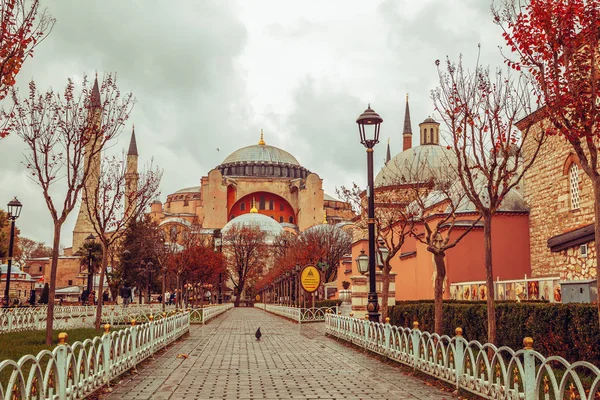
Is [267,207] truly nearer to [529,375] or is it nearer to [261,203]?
[261,203]

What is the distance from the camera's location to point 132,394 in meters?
6.96

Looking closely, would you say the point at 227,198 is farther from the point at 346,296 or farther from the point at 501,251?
the point at 501,251

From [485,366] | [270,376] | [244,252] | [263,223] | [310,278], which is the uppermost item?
[263,223]

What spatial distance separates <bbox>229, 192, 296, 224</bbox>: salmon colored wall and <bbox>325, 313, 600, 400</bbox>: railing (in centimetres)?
7462

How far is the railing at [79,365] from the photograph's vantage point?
454cm

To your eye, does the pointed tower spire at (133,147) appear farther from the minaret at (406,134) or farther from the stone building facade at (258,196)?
the minaret at (406,134)

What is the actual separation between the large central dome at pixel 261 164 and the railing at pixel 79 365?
78.8 metres

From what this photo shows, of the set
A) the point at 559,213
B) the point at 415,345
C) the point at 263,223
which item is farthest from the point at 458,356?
the point at 263,223

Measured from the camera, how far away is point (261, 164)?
9038cm

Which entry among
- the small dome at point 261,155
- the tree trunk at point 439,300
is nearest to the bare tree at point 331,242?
the tree trunk at point 439,300

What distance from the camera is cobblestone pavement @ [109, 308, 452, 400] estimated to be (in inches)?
272

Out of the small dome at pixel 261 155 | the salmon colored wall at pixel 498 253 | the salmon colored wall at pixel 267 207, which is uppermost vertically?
the small dome at pixel 261 155

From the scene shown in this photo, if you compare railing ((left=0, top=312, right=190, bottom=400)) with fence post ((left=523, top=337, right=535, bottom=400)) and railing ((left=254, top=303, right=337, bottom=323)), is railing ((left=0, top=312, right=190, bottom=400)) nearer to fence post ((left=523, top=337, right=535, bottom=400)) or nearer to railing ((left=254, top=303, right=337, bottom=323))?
fence post ((left=523, top=337, right=535, bottom=400))

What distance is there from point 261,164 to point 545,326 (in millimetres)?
82335
